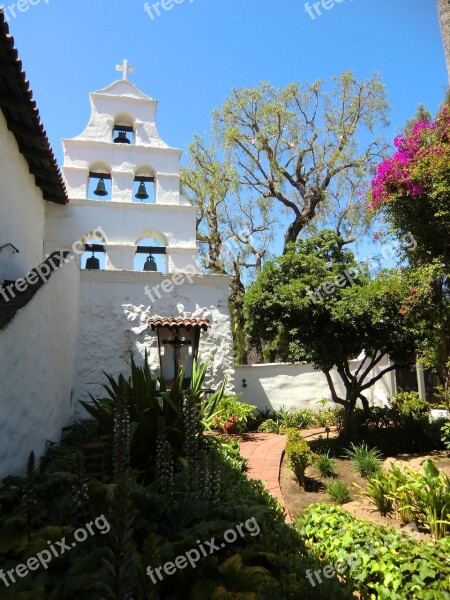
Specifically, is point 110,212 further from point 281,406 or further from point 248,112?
point 248,112

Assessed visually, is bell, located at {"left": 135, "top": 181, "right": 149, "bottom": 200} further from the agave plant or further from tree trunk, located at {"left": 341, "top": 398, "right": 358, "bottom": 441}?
tree trunk, located at {"left": 341, "top": 398, "right": 358, "bottom": 441}

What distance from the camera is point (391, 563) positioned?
2738 millimetres

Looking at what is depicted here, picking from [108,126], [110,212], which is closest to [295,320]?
[110,212]

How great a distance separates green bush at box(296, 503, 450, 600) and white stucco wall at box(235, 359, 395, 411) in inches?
280

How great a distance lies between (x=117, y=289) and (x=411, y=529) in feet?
22.2

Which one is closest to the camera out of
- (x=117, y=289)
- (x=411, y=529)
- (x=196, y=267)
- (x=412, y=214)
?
(x=411, y=529)

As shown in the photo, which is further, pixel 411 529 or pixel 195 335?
pixel 195 335

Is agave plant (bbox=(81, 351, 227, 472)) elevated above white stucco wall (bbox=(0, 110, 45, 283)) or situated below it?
below

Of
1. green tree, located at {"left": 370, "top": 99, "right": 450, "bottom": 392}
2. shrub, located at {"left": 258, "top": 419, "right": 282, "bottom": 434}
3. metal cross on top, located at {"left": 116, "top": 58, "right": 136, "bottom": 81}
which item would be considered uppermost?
metal cross on top, located at {"left": 116, "top": 58, "right": 136, "bottom": 81}

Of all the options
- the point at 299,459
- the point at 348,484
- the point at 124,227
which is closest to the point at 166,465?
the point at 299,459

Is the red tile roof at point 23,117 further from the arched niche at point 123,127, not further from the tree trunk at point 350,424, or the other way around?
the tree trunk at point 350,424

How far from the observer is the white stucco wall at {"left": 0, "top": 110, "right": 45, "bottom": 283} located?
5.61 metres
